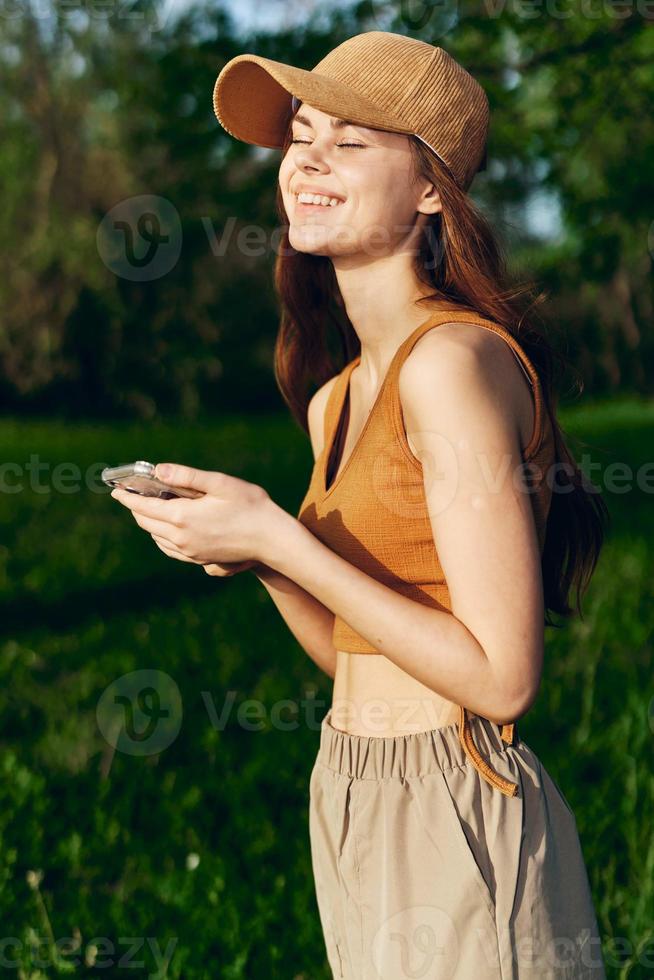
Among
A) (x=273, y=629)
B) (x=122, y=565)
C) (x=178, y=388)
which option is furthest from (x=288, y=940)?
(x=178, y=388)

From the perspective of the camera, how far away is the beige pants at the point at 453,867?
5.26 feet

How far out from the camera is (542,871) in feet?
5.41

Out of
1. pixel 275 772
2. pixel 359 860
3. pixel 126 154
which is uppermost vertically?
pixel 359 860

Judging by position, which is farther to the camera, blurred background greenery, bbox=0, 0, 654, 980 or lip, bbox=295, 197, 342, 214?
blurred background greenery, bbox=0, 0, 654, 980

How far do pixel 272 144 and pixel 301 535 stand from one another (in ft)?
2.75

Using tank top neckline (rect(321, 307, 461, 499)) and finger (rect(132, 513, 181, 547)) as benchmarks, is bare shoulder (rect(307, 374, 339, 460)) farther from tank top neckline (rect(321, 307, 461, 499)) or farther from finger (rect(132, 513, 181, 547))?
finger (rect(132, 513, 181, 547))

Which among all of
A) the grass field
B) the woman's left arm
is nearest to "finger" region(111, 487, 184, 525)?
the woman's left arm

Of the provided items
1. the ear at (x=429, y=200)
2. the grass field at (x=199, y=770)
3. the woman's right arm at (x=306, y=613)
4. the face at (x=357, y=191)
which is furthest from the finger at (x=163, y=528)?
the grass field at (x=199, y=770)

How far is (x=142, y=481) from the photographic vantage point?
161 cm

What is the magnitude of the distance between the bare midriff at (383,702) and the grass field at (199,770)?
527 millimetres

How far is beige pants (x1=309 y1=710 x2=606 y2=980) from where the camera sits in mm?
1603

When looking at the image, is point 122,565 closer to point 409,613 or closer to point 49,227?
point 409,613

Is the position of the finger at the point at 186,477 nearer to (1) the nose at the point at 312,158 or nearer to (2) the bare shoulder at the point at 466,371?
(2) the bare shoulder at the point at 466,371

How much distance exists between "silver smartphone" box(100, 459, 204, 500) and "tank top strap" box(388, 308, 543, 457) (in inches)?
13.0
